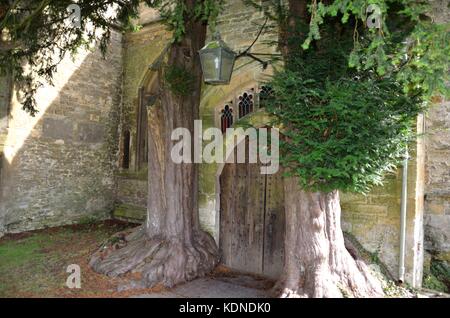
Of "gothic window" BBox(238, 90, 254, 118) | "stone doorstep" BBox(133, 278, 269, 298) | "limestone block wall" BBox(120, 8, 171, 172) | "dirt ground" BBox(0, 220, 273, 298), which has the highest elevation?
"limestone block wall" BBox(120, 8, 171, 172)

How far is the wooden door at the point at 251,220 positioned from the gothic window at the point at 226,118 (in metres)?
0.75

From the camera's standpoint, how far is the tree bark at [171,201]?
5.22 m

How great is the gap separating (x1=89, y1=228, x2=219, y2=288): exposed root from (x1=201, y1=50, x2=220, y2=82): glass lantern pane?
2573 millimetres

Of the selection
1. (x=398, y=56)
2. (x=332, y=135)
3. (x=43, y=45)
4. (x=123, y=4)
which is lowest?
(x=332, y=135)

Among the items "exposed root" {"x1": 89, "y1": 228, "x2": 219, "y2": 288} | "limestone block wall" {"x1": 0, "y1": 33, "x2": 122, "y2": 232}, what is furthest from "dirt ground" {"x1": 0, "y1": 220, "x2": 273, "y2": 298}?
"limestone block wall" {"x1": 0, "y1": 33, "x2": 122, "y2": 232}

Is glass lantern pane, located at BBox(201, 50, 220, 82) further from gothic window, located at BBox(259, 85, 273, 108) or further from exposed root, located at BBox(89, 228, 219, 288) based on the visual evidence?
exposed root, located at BBox(89, 228, 219, 288)

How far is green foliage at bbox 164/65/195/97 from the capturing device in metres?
5.23

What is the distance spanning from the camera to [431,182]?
578 centimetres

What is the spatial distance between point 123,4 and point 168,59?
5.18ft

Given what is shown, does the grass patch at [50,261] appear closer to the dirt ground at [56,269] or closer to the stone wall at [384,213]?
the dirt ground at [56,269]

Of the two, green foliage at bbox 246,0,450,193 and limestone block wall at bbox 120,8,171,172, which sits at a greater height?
limestone block wall at bbox 120,8,171,172

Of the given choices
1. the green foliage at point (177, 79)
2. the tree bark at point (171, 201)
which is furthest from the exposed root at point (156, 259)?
the green foliage at point (177, 79)
